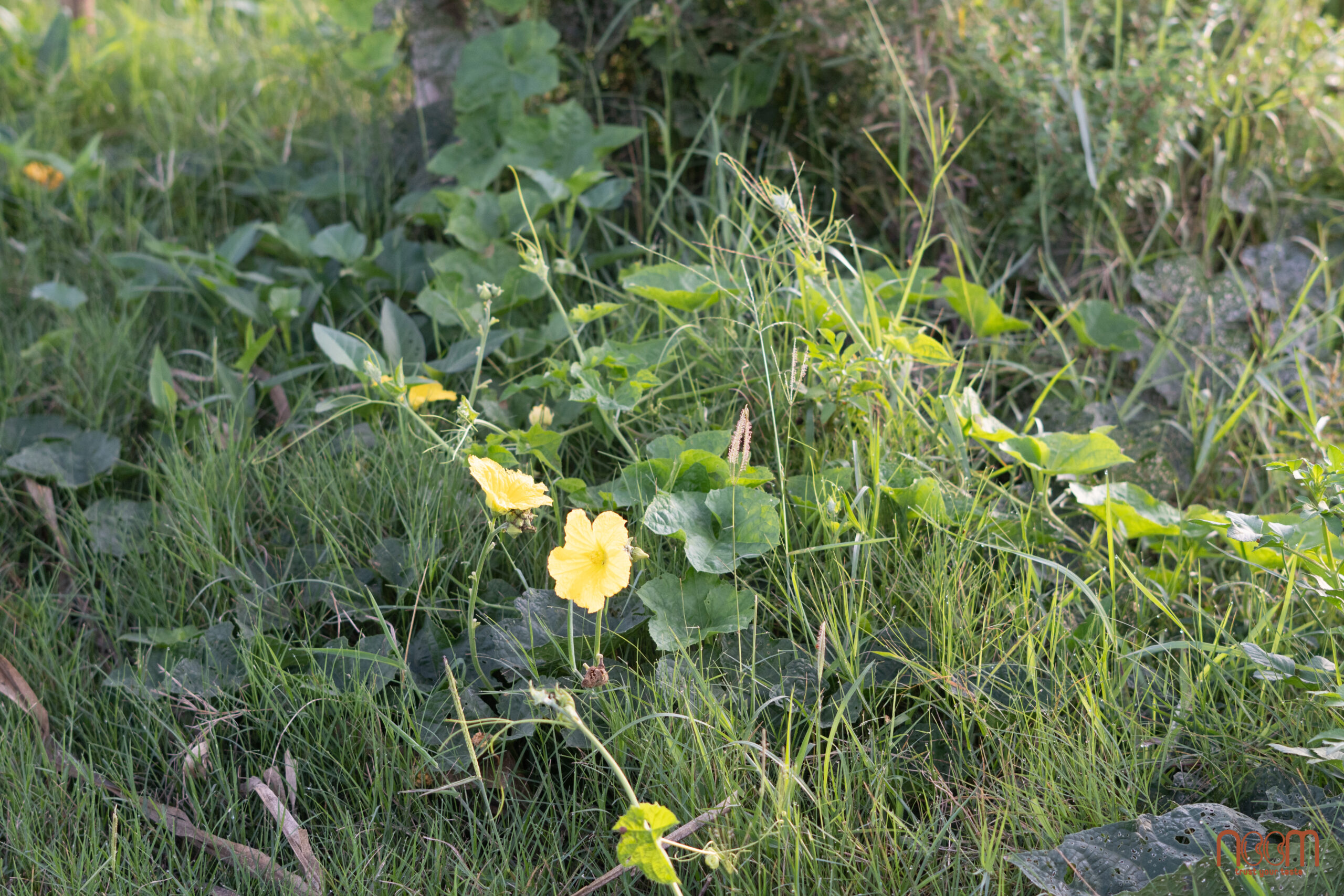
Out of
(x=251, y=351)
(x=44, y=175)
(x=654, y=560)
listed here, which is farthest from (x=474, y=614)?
(x=44, y=175)

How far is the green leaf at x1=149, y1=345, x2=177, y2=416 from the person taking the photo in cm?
193

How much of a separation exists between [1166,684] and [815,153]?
1658 millimetres

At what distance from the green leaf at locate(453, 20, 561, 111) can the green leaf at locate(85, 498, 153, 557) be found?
1216 millimetres

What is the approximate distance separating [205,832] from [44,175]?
215 centimetres

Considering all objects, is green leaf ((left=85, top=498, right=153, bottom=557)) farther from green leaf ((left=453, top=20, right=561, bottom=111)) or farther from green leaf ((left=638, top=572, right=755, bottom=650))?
green leaf ((left=453, top=20, right=561, bottom=111))

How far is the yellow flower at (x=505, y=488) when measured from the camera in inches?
51.4

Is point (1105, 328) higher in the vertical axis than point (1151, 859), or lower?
higher

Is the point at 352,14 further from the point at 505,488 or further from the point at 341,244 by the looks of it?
the point at 505,488

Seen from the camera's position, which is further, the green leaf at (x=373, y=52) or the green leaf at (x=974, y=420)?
the green leaf at (x=373, y=52)

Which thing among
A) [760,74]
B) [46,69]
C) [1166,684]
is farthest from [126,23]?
[1166,684]

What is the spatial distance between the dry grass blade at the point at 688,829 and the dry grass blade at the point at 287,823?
1.12ft

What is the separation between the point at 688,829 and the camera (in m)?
1.19

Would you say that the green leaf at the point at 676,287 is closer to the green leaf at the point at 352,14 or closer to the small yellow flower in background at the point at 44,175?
the green leaf at the point at 352,14

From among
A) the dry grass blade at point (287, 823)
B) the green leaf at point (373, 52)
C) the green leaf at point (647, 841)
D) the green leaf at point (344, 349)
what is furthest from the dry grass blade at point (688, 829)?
the green leaf at point (373, 52)
